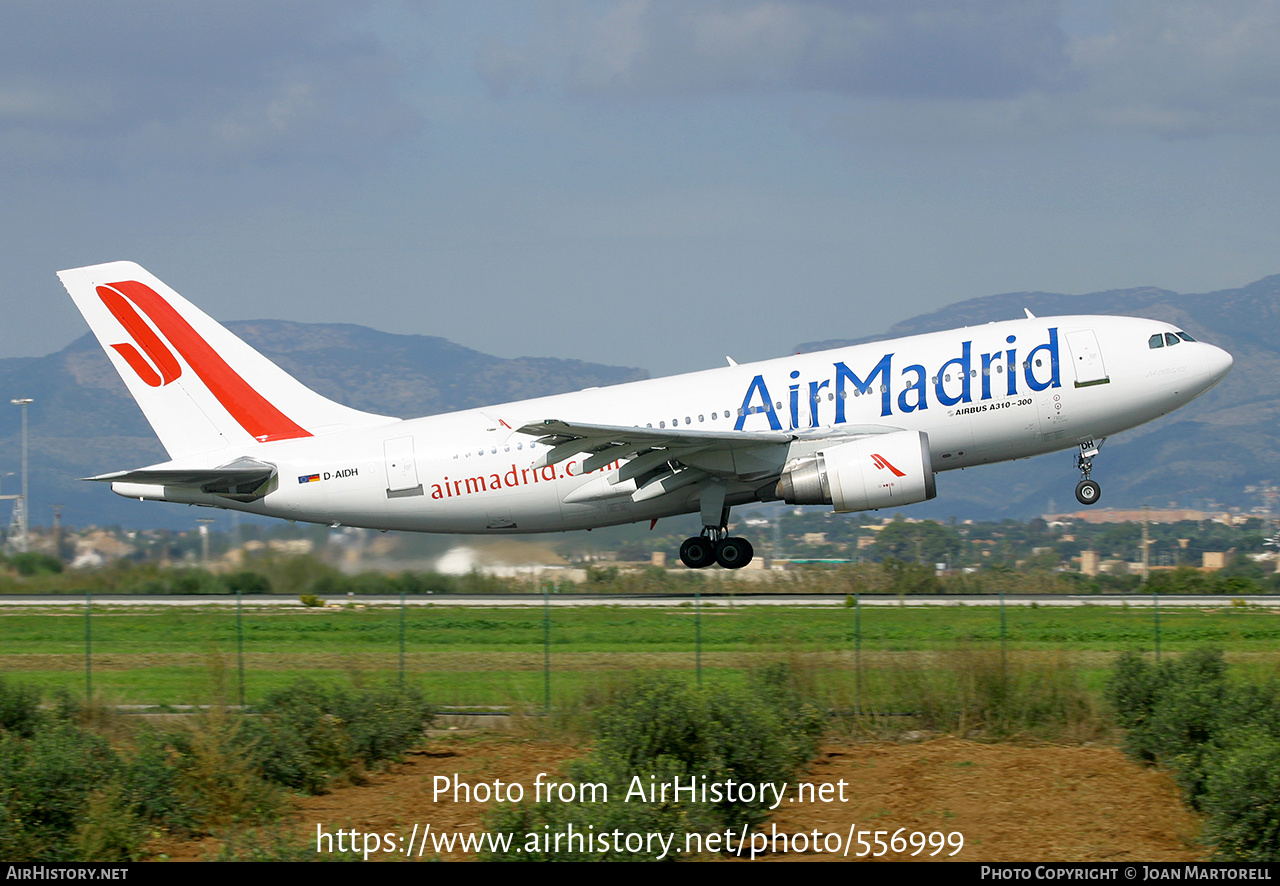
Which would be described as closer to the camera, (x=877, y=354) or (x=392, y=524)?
(x=877, y=354)

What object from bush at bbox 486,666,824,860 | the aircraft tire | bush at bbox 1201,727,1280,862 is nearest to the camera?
bush at bbox 486,666,824,860

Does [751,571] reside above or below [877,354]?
below

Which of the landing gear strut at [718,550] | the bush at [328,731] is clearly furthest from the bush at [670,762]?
the landing gear strut at [718,550]

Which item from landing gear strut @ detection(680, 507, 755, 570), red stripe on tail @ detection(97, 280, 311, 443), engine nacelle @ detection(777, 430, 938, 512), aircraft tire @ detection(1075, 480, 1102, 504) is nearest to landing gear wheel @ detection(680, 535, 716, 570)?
landing gear strut @ detection(680, 507, 755, 570)

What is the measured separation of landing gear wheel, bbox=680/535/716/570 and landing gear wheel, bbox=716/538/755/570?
16 cm

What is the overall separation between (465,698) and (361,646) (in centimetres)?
618

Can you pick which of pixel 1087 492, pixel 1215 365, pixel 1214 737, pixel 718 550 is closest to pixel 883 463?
pixel 718 550

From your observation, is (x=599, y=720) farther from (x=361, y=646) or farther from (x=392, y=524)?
(x=392, y=524)

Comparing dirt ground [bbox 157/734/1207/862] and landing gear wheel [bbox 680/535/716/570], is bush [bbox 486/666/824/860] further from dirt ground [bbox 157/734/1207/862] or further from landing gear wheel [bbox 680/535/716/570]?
landing gear wheel [bbox 680/535/716/570]

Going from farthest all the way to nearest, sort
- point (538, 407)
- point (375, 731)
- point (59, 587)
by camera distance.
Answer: point (59, 587), point (538, 407), point (375, 731)

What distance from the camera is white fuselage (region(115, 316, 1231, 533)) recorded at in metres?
27.8
